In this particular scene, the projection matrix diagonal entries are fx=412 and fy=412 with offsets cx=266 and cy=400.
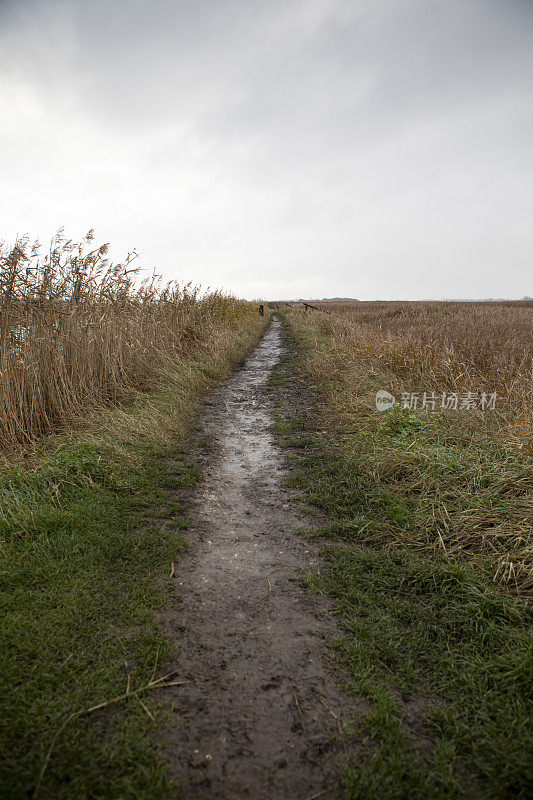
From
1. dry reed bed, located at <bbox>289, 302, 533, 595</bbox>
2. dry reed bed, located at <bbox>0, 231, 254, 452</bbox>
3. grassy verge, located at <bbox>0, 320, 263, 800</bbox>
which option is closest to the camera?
grassy verge, located at <bbox>0, 320, 263, 800</bbox>

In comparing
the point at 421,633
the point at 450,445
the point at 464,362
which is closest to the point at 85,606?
the point at 421,633

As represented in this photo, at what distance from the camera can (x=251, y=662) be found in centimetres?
201

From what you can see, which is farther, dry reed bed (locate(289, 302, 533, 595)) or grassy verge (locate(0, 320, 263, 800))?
dry reed bed (locate(289, 302, 533, 595))

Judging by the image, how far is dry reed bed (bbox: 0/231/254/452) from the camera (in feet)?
14.5

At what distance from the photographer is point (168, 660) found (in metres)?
2.01

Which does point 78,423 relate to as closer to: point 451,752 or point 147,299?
point 147,299

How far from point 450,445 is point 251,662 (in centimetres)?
297

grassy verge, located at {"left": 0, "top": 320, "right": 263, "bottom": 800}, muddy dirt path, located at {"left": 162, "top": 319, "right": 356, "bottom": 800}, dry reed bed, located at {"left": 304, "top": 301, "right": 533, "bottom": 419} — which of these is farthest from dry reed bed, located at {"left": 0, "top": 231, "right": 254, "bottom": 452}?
dry reed bed, located at {"left": 304, "top": 301, "right": 533, "bottom": 419}

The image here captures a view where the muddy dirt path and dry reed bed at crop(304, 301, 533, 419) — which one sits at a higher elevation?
dry reed bed at crop(304, 301, 533, 419)

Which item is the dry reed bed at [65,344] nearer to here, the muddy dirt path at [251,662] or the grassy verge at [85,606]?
the grassy verge at [85,606]

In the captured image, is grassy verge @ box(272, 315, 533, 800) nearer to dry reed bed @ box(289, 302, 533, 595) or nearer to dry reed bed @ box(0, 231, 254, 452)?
dry reed bed @ box(289, 302, 533, 595)

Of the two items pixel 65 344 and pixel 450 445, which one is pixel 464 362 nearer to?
pixel 450 445

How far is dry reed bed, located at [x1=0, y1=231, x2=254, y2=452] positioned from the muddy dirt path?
229 cm

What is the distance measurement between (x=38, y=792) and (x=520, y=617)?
2.26 m
